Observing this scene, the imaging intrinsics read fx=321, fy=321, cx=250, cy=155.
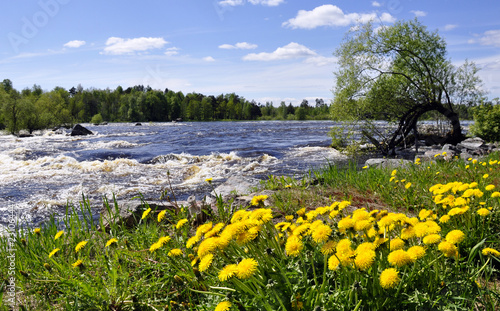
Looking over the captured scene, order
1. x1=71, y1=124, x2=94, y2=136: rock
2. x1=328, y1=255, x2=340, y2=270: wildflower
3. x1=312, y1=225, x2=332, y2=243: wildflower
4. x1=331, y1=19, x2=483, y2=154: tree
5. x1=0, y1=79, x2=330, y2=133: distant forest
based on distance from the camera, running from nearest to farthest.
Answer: x1=328, y1=255, x2=340, y2=270: wildflower → x1=312, y1=225, x2=332, y2=243: wildflower → x1=331, y1=19, x2=483, y2=154: tree → x1=71, y1=124, x2=94, y2=136: rock → x1=0, y1=79, x2=330, y2=133: distant forest

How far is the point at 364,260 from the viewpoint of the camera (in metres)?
1.43

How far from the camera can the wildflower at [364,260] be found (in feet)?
4.65

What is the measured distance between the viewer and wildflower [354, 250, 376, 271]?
1417mm

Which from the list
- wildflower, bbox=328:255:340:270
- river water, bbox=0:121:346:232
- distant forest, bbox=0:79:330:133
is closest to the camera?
wildflower, bbox=328:255:340:270

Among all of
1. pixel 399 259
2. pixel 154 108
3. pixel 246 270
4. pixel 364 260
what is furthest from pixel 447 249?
pixel 154 108

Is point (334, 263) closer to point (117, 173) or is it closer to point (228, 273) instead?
point (228, 273)

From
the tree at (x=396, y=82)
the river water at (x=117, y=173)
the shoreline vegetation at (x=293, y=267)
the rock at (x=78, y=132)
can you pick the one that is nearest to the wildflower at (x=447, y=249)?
the shoreline vegetation at (x=293, y=267)

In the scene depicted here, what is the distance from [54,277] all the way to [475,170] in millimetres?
5997

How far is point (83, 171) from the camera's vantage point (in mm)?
11672

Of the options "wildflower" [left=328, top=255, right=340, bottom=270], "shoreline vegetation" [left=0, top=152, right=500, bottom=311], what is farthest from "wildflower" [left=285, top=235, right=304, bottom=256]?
"wildflower" [left=328, top=255, right=340, bottom=270]

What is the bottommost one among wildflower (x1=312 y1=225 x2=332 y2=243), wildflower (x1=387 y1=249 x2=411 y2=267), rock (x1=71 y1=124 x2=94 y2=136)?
wildflower (x1=387 y1=249 x2=411 y2=267)

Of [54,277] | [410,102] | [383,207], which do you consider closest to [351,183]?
[383,207]

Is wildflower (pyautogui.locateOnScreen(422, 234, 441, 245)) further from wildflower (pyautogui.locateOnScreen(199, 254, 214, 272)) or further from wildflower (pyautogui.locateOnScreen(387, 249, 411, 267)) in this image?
wildflower (pyautogui.locateOnScreen(199, 254, 214, 272))

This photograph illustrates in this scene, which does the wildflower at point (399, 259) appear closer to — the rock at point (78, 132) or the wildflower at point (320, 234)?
the wildflower at point (320, 234)
